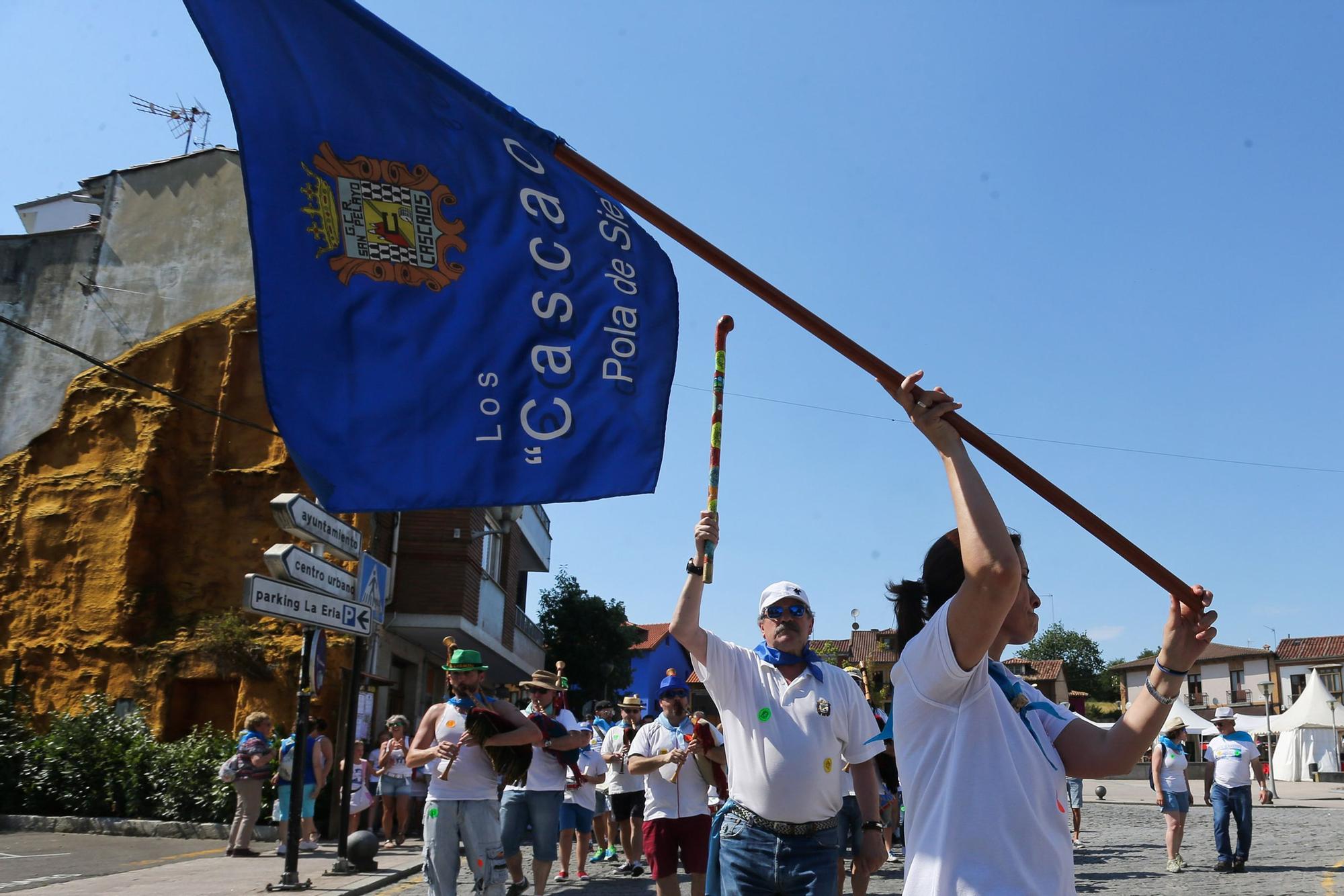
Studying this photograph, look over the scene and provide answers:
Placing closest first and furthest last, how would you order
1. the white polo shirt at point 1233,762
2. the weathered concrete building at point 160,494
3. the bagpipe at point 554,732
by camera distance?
1. the bagpipe at point 554,732
2. the white polo shirt at point 1233,762
3. the weathered concrete building at point 160,494

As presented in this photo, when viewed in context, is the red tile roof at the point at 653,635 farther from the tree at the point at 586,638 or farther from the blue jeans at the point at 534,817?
the blue jeans at the point at 534,817

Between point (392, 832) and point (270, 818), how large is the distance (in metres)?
1.86

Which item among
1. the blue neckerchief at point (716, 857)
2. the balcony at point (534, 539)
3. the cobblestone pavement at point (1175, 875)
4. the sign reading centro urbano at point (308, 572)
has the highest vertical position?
the balcony at point (534, 539)

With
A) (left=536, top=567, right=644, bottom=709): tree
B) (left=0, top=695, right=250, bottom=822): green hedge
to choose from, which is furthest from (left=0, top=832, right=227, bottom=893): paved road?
(left=536, top=567, right=644, bottom=709): tree

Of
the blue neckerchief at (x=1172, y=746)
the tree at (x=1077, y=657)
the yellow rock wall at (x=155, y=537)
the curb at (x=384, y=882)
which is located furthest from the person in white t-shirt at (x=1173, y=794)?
the tree at (x=1077, y=657)

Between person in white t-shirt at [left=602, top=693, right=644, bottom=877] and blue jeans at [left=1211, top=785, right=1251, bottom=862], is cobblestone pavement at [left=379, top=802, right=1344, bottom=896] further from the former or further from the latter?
person in white t-shirt at [left=602, top=693, right=644, bottom=877]

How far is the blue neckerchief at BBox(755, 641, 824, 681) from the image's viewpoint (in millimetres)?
5812

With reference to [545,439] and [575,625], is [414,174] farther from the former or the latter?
[575,625]

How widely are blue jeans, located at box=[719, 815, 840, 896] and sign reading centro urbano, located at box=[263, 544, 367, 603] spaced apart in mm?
5932

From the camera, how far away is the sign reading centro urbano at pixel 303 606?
9.87m

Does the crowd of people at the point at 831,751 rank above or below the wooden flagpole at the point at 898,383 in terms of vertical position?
below

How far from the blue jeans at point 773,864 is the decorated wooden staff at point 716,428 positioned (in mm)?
1697

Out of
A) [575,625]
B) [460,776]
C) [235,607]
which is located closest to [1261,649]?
[575,625]

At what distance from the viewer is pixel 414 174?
15.3 feet
